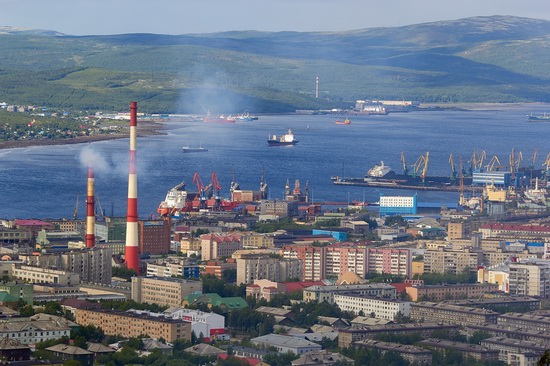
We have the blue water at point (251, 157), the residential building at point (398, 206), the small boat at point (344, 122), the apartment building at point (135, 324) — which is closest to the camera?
the apartment building at point (135, 324)

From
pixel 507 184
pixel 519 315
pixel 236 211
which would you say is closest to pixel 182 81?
pixel 507 184

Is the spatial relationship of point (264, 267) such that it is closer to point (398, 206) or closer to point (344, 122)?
point (398, 206)

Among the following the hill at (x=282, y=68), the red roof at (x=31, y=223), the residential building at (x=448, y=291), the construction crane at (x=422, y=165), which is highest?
the hill at (x=282, y=68)

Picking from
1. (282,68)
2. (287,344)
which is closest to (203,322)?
(287,344)

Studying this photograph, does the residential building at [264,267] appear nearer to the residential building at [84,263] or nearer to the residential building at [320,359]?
the residential building at [84,263]

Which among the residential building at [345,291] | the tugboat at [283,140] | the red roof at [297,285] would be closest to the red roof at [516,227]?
the red roof at [297,285]

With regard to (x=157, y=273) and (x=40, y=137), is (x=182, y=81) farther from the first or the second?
(x=157, y=273)
